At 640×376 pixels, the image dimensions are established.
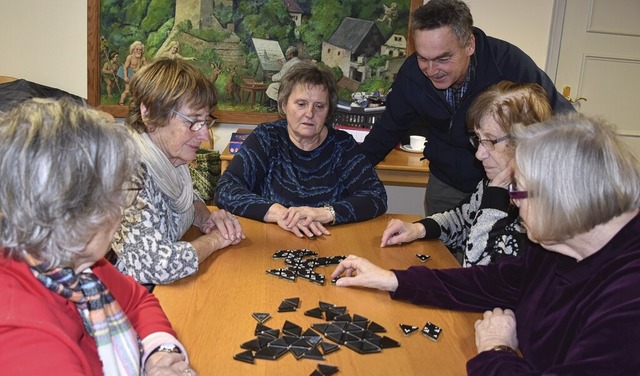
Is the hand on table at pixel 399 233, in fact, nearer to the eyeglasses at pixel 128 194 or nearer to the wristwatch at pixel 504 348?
the wristwatch at pixel 504 348

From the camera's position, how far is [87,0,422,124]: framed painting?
4.40 m

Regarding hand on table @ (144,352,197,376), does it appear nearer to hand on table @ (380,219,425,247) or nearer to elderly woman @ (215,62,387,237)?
hand on table @ (380,219,425,247)

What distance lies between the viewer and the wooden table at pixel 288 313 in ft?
5.19

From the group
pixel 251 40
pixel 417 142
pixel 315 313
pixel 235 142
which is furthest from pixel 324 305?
pixel 251 40

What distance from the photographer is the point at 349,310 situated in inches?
74.1

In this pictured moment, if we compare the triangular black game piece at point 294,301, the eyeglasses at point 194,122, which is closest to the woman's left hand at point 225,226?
the eyeglasses at point 194,122

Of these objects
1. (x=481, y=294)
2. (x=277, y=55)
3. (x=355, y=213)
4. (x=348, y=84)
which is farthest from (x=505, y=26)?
(x=481, y=294)

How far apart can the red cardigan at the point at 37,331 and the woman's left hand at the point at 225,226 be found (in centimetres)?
102

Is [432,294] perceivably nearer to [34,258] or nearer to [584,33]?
[34,258]

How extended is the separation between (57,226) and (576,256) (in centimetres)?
120

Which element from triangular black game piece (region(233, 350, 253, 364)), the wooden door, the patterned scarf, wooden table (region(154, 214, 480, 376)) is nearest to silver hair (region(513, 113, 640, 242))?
wooden table (region(154, 214, 480, 376))

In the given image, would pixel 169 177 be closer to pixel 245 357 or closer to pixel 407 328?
pixel 245 357

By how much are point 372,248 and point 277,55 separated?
250 centimetres

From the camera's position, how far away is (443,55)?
2875 mm
